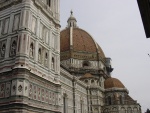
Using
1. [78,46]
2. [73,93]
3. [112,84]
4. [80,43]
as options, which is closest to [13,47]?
[73,93]

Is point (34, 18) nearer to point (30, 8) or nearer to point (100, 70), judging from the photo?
point (30, 8)

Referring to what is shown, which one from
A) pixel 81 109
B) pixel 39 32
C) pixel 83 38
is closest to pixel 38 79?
pixel 39 32

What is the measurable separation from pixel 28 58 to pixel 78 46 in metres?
31.6

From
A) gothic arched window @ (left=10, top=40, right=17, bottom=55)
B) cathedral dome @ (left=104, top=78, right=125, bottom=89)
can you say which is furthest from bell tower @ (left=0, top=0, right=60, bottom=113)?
cathedral dome @ (left=104, top=78, right=125, bottom=89)

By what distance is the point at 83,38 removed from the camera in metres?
51.5

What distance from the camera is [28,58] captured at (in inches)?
687

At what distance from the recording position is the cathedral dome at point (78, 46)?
4653 centimetres

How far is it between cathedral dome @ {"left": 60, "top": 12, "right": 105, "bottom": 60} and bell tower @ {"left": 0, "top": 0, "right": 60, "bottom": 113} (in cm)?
2372

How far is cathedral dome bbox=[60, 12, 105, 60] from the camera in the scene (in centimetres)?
4653

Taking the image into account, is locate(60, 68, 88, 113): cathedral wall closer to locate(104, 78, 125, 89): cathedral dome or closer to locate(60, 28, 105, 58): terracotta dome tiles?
locate(104, 78, 125, 89): cathedral dome

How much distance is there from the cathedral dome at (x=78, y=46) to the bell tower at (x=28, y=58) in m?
23.7

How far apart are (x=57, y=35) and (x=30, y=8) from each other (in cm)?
505

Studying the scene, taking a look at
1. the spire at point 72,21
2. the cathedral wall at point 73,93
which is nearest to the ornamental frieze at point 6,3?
the cathedral wall at point 73,93

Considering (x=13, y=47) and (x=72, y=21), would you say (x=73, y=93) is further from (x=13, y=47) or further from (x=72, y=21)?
(x=72, y=21)
